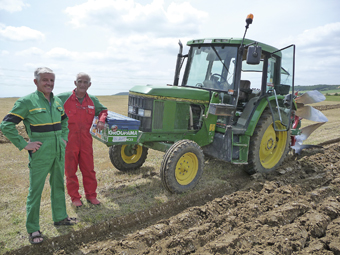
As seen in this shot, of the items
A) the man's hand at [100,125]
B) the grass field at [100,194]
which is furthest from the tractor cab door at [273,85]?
the man's hand at [100,125]

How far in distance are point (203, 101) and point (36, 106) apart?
2.86m

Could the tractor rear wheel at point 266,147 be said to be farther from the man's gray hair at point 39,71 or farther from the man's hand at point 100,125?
the man's gray hair at point 39,71

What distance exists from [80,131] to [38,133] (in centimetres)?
81

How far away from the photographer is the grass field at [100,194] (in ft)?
11.1

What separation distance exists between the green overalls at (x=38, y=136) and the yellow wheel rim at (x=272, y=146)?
159 inches

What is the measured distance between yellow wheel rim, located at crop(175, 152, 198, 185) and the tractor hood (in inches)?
40.0

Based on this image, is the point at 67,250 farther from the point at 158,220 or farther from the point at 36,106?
the point at 36,106

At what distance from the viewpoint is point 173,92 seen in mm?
4742

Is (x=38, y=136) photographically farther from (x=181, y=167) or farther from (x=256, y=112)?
(x=256, y=112)

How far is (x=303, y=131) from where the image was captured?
817 cm

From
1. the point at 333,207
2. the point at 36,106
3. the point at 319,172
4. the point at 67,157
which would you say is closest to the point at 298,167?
the point at 319,172

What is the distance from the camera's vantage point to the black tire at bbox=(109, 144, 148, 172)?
17.7 feet

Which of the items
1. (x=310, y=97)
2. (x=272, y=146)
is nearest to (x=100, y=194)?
(x=272, y=146)

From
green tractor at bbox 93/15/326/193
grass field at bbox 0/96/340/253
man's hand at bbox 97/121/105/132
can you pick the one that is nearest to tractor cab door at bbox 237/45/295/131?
green tractor at bbox 93/15/326/193
